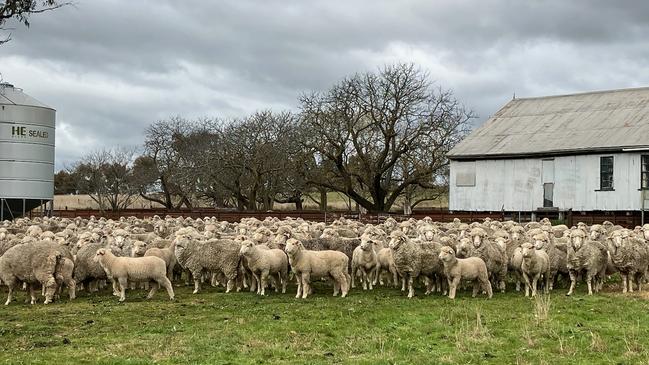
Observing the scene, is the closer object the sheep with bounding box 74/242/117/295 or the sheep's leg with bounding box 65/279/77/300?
the sheep's leg with bounding box 65/279/77/300

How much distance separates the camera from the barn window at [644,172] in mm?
35825

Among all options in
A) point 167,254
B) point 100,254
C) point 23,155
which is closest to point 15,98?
point 23,155

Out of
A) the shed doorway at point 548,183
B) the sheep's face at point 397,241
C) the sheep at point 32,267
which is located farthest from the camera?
the shed doorway at point 548,183

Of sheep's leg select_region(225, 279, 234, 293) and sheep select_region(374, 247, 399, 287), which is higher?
sheep select_region(374, 247, 399, 287)

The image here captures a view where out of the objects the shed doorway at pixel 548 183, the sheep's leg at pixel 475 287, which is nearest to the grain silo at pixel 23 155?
the shed doorway at pixel 548 183

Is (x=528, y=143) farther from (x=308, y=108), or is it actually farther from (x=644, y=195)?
(x=308, y=108)

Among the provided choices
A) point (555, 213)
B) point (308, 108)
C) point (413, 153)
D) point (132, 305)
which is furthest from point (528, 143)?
point (132, 305)

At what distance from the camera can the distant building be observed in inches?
1455

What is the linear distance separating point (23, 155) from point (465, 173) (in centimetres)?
2383

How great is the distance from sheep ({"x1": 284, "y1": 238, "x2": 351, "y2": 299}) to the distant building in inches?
958

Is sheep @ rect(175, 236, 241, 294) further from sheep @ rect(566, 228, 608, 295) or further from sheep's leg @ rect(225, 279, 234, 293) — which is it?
sheep @ rect(566, 228, 608, 295)

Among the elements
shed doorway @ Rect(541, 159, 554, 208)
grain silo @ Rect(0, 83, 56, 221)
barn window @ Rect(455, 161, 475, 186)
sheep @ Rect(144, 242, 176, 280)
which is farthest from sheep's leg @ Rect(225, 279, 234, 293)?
barn window @ Rect(455, 161, 475, 186)

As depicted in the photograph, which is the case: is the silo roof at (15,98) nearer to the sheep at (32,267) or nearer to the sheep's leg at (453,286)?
the sheep at (32,267)

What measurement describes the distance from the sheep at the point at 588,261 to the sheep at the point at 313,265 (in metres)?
4.85
